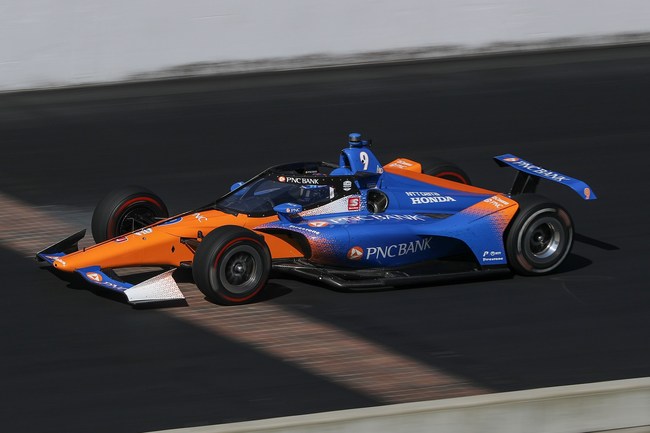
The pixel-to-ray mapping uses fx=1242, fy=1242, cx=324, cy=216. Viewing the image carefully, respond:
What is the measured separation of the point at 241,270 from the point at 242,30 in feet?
31.1

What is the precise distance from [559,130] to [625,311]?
694 cm

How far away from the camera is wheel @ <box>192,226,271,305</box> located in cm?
920

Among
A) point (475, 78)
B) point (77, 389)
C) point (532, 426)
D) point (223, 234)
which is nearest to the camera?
point (532, 426)

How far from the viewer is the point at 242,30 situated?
18.3m

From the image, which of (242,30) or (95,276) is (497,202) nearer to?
(95,276)

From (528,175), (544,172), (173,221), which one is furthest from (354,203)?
(528,175)

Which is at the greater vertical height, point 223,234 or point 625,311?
point 223,234

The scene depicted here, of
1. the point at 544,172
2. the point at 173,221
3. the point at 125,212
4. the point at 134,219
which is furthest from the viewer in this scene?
the point at 544,172

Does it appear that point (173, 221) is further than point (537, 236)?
No

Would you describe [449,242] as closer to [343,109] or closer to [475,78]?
[343,109]

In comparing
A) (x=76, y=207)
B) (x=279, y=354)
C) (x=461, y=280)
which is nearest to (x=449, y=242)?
(x=461, y=280)

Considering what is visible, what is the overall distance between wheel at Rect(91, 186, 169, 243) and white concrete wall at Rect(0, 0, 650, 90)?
7691 millimetres

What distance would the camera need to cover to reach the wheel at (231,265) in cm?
920

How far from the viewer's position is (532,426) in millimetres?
6695
